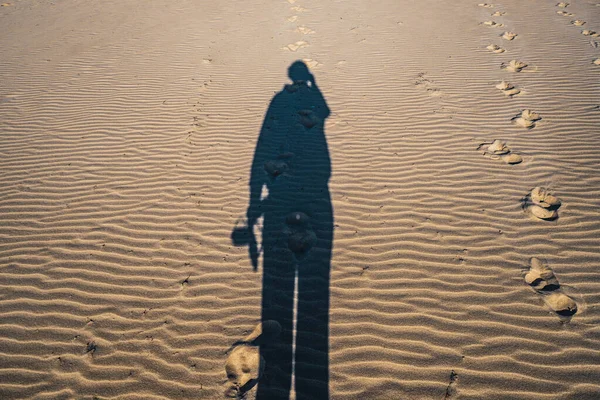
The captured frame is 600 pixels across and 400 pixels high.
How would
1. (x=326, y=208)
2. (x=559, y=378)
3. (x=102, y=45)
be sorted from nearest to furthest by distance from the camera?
(x=559, y=378) → (x=326, y=208) → (x=102, y=45)

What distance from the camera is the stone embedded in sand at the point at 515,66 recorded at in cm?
665

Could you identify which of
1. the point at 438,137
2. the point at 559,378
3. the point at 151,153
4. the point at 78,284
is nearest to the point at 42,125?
the point at 151,153

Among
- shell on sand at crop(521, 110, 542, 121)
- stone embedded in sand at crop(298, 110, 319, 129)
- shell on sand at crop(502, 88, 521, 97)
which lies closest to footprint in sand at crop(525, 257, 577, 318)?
shell on sand at crop(521, 110, 542, 121)

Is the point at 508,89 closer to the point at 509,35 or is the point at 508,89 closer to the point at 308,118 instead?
the point at 509,35

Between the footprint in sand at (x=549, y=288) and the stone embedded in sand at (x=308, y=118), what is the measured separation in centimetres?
379

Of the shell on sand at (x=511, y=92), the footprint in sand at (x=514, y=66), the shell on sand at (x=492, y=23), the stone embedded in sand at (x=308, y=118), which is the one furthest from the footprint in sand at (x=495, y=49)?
the stone embedded in sand at (x=308, y=118)

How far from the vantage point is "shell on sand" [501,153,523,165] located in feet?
14.4

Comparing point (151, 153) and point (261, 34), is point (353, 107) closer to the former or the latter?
point (151, 153)

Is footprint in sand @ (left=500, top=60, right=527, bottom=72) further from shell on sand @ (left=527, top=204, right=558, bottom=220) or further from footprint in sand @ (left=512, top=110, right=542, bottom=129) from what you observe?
shell on sand @ (left=527, top=204, right=558, bottom=220)

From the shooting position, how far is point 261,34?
8.91 m

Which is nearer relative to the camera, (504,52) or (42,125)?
(42,125)

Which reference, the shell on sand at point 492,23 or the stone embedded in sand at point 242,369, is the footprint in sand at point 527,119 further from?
the stone embedded in sand at point 242,369

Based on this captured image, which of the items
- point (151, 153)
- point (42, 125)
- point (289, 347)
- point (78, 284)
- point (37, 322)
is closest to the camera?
point (289, 347)

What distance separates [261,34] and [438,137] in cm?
658
